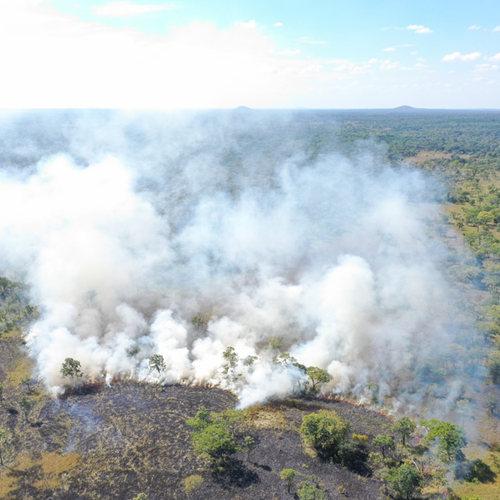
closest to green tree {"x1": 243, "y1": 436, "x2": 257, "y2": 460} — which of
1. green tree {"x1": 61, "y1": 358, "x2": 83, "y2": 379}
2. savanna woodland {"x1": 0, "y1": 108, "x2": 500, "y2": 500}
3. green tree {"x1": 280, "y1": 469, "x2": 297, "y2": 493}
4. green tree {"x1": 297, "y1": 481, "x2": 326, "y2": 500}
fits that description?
savanna woodland {"x1": 0, "y1": 108, "x2": 500, "y2": 500}

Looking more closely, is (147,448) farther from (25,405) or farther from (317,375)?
(317,375)

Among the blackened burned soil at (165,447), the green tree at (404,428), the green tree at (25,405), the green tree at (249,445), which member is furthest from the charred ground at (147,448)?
the green tree at (404,428)

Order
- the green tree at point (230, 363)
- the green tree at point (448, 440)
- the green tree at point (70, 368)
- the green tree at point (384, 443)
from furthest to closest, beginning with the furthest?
1. the green tree at point (230, 363)
2. the green tree at point (70, 368)
3. the green tree at point (384, 443)
4. the green tree at point (448, 440)

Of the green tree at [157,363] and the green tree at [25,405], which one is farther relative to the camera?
the green tree at [157,363]

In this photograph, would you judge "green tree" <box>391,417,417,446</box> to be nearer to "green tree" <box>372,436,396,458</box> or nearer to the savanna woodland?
the savanna woodland

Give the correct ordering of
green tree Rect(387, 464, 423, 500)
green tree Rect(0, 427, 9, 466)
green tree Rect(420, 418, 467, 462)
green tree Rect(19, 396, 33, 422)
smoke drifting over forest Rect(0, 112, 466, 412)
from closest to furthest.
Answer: green tree Rect(387, 464, 423, 500) → green tree Rect(420, 418, 467, 462) → green tree Rect(0, 427, 9, 466) → green tree Rect(19, 396, 33, 422) → smoke drifting over forest Rect(0, 112, 466, 412)

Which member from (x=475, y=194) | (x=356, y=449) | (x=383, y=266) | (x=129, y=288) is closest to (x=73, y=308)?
(x=129, y=288)

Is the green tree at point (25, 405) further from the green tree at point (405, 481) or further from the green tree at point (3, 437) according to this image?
the green tree at point (405, 481)
